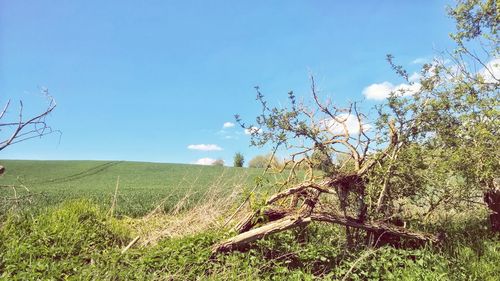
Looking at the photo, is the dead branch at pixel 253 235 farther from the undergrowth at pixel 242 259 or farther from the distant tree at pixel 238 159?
the distant tree at pixel 238 159

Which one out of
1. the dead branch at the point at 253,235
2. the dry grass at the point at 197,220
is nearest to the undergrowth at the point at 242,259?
the dead branch at the point at 253,235

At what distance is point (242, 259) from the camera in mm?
5461

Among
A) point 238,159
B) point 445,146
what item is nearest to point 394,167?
point 445,146

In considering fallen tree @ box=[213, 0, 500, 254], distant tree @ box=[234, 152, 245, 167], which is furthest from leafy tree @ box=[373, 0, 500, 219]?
distant tree @ box=[234, 152, 245, 167]

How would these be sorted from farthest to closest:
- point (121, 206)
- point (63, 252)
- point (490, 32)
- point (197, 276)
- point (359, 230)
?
point (121, 206)
point (490, 32)
point (359, 230)
point (63, 252)
point (197, 276)

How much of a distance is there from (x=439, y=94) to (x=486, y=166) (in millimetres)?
1711

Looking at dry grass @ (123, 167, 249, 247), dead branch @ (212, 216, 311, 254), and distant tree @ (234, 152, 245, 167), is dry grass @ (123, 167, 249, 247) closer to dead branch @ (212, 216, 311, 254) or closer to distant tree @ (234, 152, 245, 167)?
dead branch @ (212, 216, 311, 254)

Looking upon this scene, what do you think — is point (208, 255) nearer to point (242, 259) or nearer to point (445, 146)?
point (242, 259)

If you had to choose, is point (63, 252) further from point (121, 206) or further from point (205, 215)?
point (121, 206)

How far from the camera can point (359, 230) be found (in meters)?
6.62

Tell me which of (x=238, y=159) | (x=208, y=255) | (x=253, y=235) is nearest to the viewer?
(x=208, y=255)

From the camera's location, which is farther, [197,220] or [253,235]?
[197,220]

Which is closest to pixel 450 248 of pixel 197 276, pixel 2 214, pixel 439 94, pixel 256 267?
pixel 439 94

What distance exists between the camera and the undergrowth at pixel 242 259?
5125mm
